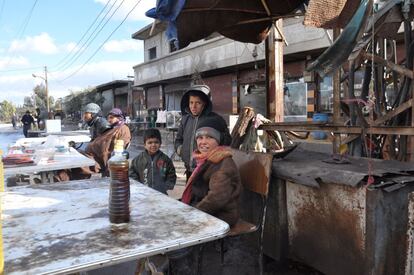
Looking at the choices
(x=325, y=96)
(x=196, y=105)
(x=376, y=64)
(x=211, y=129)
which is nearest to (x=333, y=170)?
(x=211, y=129)

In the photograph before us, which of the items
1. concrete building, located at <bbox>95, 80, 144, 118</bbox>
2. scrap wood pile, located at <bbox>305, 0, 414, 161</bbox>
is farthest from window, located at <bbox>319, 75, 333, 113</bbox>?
concrete building, located at <bbox>95, 80, 144, 118</bbox>

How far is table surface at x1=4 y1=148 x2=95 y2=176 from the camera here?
12.9 ft

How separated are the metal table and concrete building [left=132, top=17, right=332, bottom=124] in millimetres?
5177

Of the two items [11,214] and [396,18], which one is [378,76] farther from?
[11,214]

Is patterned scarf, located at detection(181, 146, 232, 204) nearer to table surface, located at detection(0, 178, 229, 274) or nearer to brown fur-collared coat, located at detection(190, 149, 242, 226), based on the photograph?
brown fur-collared coat, located at detection(190, 149, 242, 226)

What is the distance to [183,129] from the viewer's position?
431 cm

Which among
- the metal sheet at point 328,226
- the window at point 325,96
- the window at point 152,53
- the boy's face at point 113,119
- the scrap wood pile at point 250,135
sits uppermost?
the window at point 152,53

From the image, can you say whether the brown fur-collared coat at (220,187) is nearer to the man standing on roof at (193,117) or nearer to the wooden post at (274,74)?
the man standing on roof at (193,117)

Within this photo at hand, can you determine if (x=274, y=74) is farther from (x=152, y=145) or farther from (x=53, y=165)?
(x=53, y=165)

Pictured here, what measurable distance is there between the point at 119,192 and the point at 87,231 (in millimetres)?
248

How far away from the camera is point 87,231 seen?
71.1 inches

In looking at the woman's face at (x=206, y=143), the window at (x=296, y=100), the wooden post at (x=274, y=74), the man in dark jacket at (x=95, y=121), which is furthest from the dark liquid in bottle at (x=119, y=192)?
the window at (x=296, y=100)

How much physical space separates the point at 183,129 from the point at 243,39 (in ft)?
5.92

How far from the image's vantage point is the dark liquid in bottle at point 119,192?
190 centimetres
